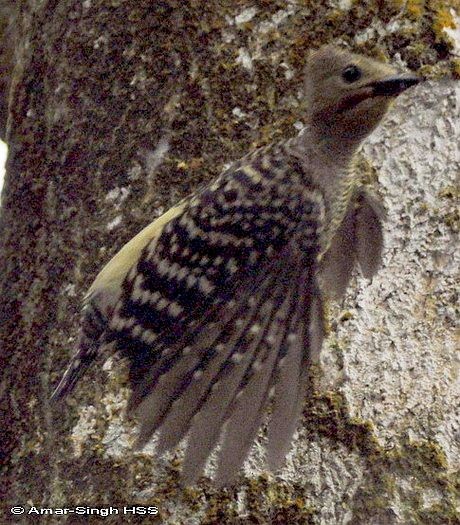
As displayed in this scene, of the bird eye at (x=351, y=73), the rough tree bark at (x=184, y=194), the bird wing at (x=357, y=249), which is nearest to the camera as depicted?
the rough tree bark at (x=184, y=194)

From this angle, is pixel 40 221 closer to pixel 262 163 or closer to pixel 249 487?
pixel 262 163

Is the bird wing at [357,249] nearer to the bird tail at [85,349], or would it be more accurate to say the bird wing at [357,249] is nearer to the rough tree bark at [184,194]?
the rough tree bark at [184,194]

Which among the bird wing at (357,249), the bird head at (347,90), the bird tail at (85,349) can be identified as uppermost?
the bird head at (347,90)

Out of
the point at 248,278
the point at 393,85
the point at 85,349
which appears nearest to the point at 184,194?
the point at 248,278

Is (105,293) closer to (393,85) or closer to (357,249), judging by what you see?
(357,249)

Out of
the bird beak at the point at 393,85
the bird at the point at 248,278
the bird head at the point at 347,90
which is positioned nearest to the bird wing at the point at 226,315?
the bird at the point at 248,278

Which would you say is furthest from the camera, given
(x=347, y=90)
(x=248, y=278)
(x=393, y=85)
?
(x=347, y=90)

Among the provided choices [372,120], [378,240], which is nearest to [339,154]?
[372,120]
